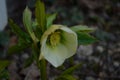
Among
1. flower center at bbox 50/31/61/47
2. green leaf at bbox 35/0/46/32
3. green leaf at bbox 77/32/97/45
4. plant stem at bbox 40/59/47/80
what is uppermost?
green leaf at bbox 35/0/46/32

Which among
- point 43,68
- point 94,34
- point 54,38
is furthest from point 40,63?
point 94,34

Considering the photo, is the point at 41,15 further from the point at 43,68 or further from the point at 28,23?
the point at 43,68

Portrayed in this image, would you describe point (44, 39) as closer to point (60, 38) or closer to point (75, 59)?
point (60, 38)

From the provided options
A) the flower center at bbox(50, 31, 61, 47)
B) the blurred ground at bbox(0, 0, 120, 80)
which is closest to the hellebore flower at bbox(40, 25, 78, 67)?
the flower center at bbox(50, 31, 61, 47)

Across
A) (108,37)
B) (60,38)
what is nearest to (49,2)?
(108,37)

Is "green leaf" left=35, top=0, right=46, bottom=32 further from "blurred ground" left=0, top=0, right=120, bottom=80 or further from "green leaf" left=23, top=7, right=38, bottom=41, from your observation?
"blurred ground" left=0, top=0, right=120, bottom=80

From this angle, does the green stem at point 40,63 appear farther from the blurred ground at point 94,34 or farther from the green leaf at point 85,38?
the blurred ground at point 94,34

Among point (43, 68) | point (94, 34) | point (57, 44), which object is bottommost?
point (94, 34)
